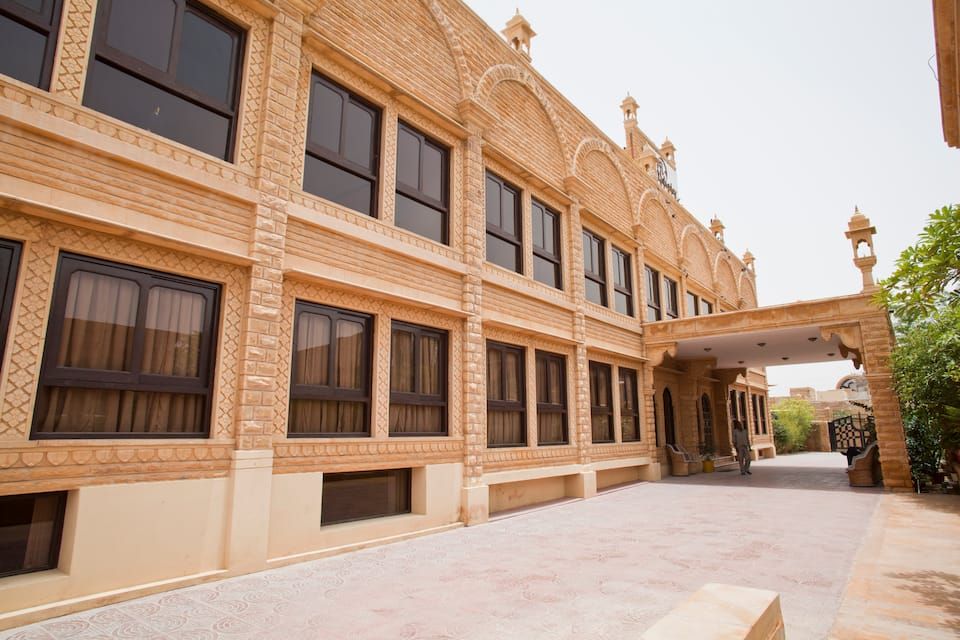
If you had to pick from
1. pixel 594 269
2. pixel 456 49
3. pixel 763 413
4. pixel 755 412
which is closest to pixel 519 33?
pixel 456 49

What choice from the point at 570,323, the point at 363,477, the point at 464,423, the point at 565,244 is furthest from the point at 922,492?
the point at 363,477

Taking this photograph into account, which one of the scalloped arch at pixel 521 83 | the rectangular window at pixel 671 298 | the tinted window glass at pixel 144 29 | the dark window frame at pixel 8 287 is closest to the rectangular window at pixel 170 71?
the tinted window glass at pixel 144 29

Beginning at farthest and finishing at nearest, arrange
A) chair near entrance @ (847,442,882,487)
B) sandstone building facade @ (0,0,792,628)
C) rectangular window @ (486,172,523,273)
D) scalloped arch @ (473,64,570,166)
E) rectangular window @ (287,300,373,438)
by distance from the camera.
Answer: chair near entrance @ (847,442,882,487), rectangular window @ (486,172,523,273), scalloped arch @ (473,64,570,166), rectangular window @ (287,300,373,438), sandstone building facade @ (0,0,792,628)

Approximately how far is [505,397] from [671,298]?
9635mm

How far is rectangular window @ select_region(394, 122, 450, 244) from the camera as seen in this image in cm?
802

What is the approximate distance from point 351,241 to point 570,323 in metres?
5.69

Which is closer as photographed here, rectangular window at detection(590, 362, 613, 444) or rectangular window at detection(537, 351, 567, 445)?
rectangular window at detection(537, 351, 567, 445)

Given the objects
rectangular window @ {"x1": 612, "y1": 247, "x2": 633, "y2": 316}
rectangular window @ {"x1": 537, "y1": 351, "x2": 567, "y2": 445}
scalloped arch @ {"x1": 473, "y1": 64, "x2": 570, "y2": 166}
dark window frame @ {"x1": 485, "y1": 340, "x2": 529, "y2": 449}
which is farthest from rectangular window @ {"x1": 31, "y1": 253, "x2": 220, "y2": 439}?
rectangular window @ {"x1": 612, "y1": 247, "x2": 633, "y2": 316}

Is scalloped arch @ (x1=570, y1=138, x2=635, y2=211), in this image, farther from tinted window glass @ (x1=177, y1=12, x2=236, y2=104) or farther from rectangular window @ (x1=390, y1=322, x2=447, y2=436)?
tinted window glass @ (x1=177, y1=12, x2=236, y2=104)

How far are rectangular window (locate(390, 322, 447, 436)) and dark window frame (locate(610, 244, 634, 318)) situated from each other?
7012mm

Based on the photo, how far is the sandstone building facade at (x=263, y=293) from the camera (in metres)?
4.39

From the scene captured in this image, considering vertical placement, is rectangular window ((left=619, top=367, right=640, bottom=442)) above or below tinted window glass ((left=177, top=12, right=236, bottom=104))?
below

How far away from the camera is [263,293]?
226 inches

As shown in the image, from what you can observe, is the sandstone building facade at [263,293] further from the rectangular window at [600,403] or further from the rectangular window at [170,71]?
the rectangular window at [600,403]
